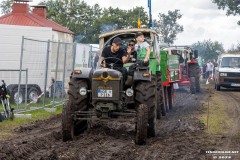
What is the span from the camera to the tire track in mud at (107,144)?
869 cm

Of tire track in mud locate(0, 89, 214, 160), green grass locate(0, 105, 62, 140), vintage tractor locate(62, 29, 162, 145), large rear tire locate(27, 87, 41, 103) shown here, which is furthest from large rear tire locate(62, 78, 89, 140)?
large rear tire locate(27, 87, 41, 103)

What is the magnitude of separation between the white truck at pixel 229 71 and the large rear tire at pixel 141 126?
18750 mm

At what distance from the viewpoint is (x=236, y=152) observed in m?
9.15

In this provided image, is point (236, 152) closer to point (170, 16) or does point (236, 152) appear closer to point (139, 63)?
point (139, 63)

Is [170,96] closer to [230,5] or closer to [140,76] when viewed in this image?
[140,76]

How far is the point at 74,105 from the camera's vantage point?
1063cm

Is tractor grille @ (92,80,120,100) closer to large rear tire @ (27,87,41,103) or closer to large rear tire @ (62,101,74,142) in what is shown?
large rear tire @ (62,101,74,142)

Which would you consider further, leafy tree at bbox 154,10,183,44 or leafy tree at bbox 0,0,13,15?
leafy tree at bbox 0,0,13,15

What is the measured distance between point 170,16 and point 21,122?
61.3 metres

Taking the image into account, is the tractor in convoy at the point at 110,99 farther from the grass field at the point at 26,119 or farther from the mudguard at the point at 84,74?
the grass field at the point at 26,119

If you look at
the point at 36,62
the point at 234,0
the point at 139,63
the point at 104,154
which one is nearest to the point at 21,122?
the point at 36,62

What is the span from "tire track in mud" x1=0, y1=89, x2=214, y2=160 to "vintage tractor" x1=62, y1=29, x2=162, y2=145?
0.92 ft

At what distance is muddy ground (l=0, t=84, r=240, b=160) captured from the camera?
28.5ft

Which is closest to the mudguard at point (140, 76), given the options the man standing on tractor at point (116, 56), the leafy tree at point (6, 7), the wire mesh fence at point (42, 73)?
the man standing on tractor at point (116, 56)
